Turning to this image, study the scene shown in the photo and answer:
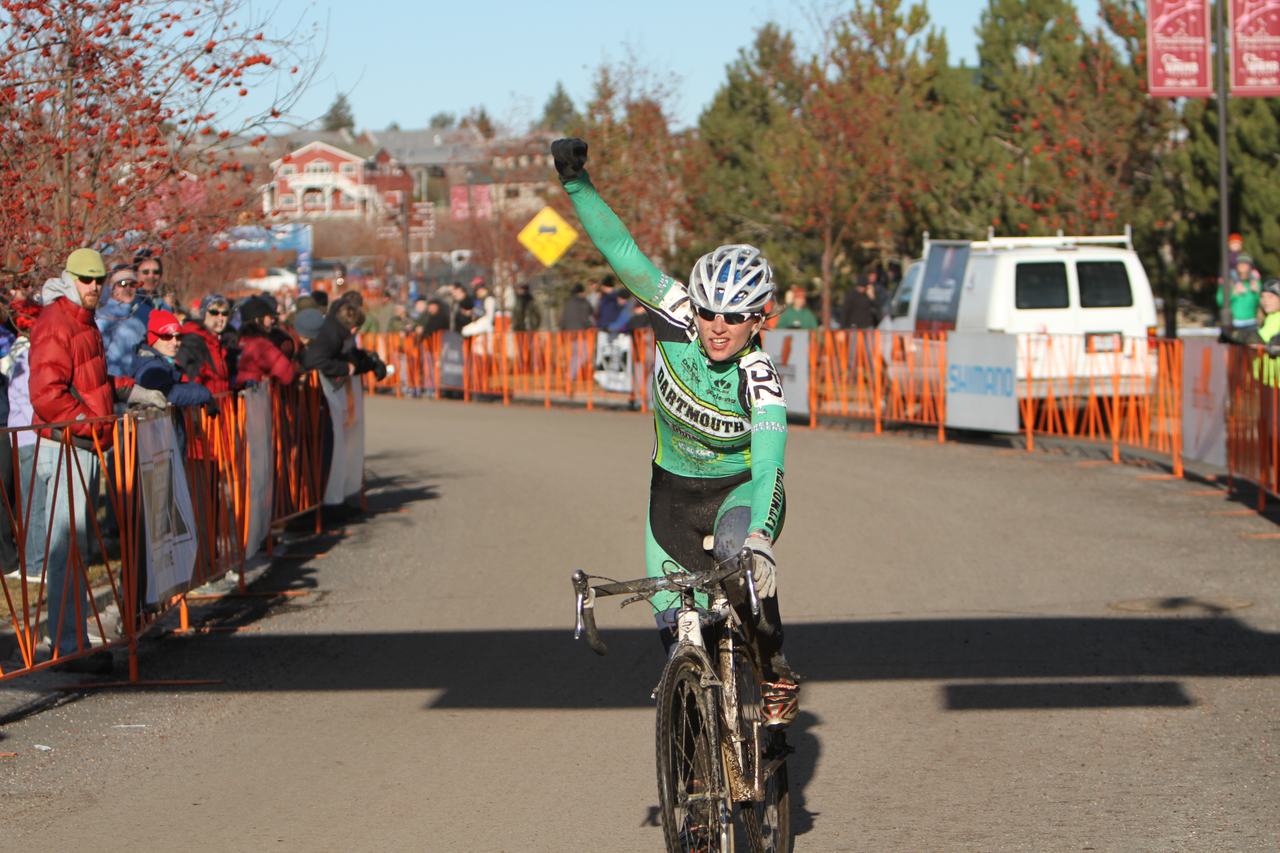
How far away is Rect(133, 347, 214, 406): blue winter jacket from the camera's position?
34.3 ft

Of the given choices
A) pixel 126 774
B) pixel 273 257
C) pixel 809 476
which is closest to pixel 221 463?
pixel 126 774

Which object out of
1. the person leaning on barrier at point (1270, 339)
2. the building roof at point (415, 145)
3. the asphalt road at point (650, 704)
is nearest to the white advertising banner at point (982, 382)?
the person leaning on barrier at point (1270, 339)

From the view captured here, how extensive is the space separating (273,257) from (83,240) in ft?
84.9

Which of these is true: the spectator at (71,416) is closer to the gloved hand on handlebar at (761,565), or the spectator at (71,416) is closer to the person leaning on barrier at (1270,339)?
the gloved hand on handlebar at (761,565)

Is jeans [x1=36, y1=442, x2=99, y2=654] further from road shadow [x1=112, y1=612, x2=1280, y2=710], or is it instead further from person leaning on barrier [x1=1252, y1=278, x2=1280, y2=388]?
person leaning on barrier [x1=1252, y1=278, x2=1280, y2=388]

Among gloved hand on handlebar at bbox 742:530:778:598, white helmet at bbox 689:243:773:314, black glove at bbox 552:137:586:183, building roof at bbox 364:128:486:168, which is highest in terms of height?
building roof at bbox 364:128:486:168

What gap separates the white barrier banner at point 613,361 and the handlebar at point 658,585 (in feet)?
71.5

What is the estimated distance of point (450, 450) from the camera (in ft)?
71.0

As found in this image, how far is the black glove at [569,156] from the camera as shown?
5766mm

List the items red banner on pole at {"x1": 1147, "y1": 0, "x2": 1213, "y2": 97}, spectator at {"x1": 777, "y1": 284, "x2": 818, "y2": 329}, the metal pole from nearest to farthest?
the metal pole, red banner on pole at {"x1": 1147, "y1": 0, "x2": 1213, "y2": 97}, spectator at {"x1": 777, "y1": 284, "x2": 818, "y2": 329}

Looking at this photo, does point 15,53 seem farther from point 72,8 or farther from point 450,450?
point 450,450

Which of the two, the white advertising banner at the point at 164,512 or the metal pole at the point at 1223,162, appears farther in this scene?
the metal pole at the point at 1223,162

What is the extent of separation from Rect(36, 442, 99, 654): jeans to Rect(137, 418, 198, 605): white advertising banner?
430 millimetres

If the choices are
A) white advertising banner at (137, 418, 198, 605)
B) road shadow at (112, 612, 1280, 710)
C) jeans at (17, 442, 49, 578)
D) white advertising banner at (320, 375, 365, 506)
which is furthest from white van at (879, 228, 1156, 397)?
jeans at (17, 442, 49, 578)
